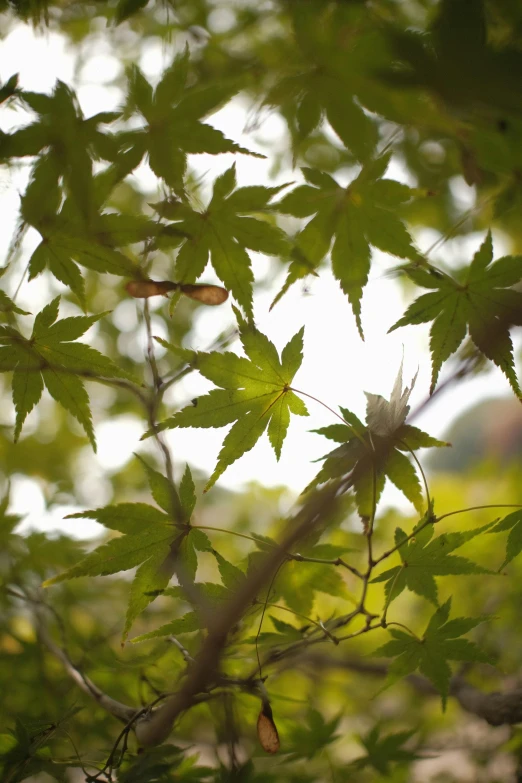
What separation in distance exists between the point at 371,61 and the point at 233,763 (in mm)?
1305

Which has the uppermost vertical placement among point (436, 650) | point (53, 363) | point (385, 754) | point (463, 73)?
point (53, 363)

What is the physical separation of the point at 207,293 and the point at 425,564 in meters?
0.68

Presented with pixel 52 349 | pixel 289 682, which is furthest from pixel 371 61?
pixel 289 682

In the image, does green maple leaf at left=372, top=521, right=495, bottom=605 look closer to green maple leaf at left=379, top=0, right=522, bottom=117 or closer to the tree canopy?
the tree canopy

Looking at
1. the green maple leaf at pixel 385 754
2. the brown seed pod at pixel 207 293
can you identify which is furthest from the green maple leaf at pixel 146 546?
the green maple leaf at pixel 385 754

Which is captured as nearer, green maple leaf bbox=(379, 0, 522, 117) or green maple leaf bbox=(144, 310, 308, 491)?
green maple leaf bbox=(379, 0, 522, 117)

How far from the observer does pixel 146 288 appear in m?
1.00

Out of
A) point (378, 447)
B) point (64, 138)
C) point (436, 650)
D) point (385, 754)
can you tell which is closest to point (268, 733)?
point (436, 650)

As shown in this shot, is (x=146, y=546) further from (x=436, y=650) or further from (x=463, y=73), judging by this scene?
(x=463, y=73)

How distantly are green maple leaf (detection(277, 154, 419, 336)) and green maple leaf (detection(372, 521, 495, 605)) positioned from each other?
16.3 inches

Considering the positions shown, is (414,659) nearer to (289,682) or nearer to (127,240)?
(127,240)

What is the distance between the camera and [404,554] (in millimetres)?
897

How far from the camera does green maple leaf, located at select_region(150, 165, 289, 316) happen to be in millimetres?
976

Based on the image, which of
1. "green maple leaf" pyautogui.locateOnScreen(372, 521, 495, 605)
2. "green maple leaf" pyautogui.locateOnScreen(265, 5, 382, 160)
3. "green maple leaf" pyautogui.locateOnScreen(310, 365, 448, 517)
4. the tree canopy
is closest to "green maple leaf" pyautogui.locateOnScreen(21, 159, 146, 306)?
the tree canopy
